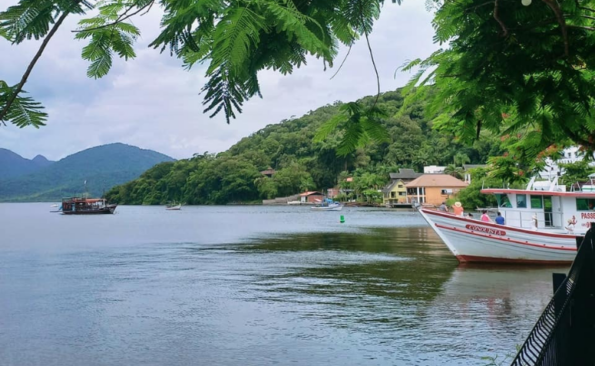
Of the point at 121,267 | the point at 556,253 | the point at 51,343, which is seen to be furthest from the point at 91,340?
the point at 556,253

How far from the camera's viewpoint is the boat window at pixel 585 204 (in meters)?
19.2

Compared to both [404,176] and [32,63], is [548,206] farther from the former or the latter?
[404,176]

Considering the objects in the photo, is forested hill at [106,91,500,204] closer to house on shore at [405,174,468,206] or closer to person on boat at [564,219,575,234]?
house on shore at [405,174,468,206]

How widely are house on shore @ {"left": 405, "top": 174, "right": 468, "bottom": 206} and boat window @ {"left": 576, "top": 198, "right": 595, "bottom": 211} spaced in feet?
230

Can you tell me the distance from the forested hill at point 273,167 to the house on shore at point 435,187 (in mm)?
8251

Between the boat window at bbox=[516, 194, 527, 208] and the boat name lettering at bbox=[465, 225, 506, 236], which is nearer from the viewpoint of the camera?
the boat name lettering at bbox=[465, 225, 506, 236]

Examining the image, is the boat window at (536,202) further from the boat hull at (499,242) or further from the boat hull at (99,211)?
the boat hull at (99,211)

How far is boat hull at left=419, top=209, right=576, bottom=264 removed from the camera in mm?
18938

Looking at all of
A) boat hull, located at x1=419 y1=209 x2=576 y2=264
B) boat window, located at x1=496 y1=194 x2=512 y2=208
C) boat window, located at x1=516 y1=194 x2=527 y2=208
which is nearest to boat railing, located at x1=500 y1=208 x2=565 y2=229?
boat window, located at x1=516 y1=194 x2=527 y2=208

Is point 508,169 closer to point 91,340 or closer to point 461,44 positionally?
point 461,44

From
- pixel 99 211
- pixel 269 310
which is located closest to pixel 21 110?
pixel 269 310

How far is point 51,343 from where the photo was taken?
1084 cm

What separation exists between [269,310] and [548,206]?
13.3 metres

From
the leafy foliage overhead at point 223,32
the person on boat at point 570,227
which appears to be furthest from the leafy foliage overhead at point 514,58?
the person on boat at point 570,227
